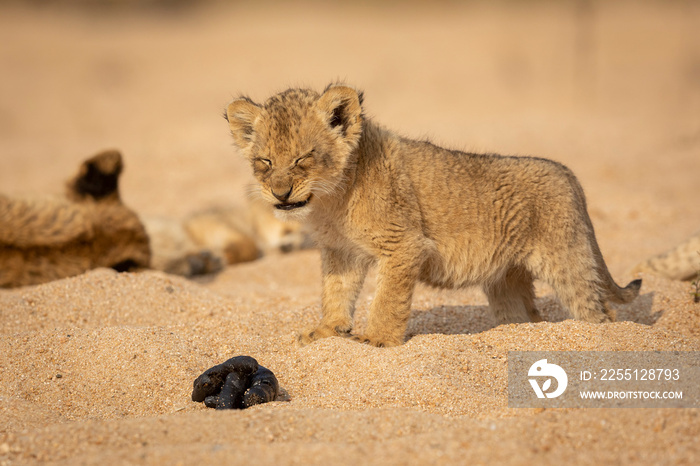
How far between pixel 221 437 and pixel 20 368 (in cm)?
198

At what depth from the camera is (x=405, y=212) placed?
5.05m

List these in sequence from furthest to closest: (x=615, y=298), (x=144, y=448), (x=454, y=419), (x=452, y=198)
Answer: (x=615, y=298) → (x=452, y=198) → (x=454, y=419) → (x=144, y=448)

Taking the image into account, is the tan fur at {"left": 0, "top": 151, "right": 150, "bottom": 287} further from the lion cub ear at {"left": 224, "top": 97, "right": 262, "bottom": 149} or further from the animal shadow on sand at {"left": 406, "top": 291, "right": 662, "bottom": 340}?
the animal shadow on sand at {"left": 406, "top": 291, "right": 662, "bottom": 340}

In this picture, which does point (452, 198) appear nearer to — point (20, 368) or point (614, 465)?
point (614, 465)

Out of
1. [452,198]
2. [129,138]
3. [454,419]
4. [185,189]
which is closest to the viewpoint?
[454,419]

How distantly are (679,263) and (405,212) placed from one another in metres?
3.50

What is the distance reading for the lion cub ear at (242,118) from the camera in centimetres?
500

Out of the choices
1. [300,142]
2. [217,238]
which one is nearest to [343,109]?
[300,142]

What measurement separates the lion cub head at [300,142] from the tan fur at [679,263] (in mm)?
3882

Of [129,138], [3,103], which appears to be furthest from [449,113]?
[3,103]

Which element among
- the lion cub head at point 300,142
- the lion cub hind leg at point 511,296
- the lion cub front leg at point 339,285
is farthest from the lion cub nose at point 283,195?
the lion cub hind leg at point 511,296

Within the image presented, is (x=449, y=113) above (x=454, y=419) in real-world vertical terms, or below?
above

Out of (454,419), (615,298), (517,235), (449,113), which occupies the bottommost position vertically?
(454,419)

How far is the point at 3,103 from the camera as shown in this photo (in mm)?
23531
